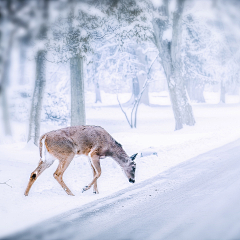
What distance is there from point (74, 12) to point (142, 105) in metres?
23.3

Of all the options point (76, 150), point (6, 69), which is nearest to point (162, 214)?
point (76, 150)

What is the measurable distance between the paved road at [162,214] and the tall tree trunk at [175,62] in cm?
1132

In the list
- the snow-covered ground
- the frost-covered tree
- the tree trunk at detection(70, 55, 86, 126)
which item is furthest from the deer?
the tree trunk at detection(70, 55, 86, 126)

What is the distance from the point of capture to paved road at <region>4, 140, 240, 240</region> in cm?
530

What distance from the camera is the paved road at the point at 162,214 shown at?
5305 millimetres

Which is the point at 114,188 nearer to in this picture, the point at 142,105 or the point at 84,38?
the point at 84,38

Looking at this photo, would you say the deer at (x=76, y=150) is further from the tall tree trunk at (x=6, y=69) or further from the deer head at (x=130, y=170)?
the tall tree trunk at (x=6, y=69)

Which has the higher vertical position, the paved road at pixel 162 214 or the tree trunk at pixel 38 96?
the tree trunk at pixel 38 96

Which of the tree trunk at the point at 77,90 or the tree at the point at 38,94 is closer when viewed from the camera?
the tree at the point at 38,94

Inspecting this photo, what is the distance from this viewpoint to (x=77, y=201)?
23.3 ft

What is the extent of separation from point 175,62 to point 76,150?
1284cm

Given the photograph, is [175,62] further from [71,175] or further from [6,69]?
[71,175]

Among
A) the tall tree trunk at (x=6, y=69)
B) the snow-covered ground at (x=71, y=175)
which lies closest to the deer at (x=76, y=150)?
the snow-covered ground at (x=71, y=175)

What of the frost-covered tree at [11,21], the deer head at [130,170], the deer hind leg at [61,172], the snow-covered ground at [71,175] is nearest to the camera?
the snow-covered ground at [71,175]
